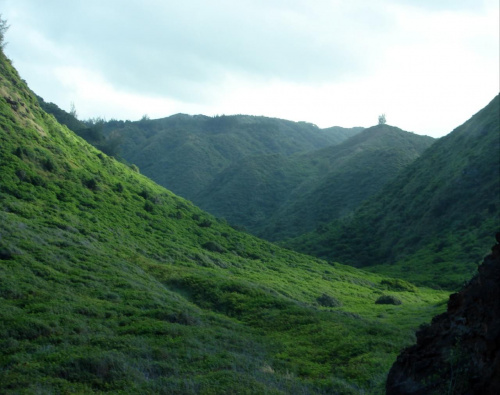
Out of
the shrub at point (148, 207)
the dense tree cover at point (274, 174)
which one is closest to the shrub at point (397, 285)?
the shrub at point (148, 207)

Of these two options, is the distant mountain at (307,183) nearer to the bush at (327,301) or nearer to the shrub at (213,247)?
the shrub at (213,247)

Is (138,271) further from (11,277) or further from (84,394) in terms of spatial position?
(84,394)

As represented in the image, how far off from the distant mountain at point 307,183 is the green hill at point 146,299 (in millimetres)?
52737

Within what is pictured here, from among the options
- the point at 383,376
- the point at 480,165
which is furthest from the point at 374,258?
the point at 383,376

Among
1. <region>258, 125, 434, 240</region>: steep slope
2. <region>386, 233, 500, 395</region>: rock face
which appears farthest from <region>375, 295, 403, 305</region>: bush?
<region>258, 125, 434, 240</region>: steep slope

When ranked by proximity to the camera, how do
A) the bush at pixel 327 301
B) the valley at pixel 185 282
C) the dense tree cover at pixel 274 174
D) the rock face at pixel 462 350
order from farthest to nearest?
the dense tree cover at pixel 274 174 → the bush at pixel 327 301 → the valley at pixel 185 282 → the rock face at pixel 462 350

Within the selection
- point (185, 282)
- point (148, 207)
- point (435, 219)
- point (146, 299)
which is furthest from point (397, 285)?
point (146, 299)

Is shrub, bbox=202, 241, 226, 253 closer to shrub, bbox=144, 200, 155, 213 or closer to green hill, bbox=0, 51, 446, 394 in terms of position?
green hill, bbox=0, 51, 446, 394

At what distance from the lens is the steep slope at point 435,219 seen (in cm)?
5975

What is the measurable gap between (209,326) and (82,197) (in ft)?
75.2

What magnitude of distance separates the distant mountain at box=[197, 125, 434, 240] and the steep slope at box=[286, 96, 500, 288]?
16.4 meters

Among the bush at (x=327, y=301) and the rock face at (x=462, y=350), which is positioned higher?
the rock face at (x=462, y=350)

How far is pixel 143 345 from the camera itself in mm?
15531

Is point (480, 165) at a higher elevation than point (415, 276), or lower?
higher
